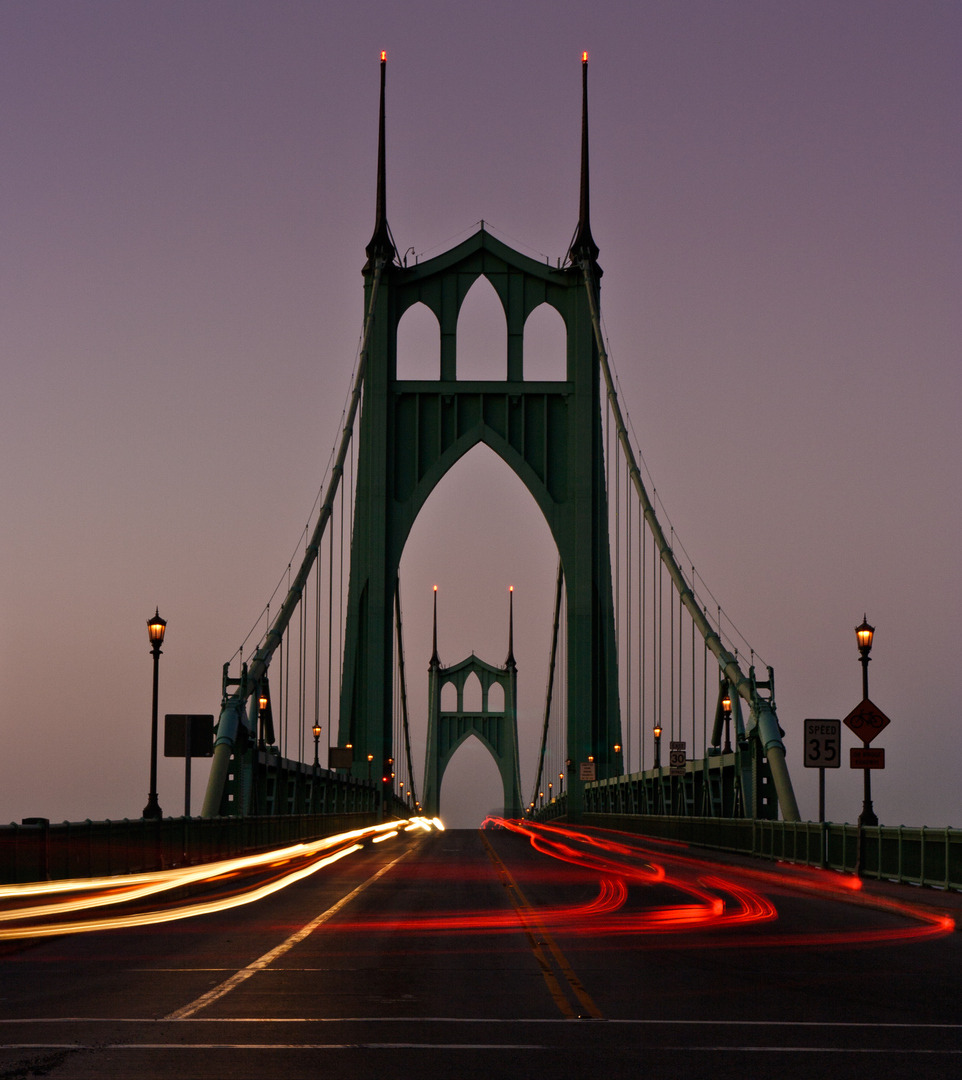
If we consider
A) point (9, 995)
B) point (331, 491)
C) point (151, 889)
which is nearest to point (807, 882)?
point (151, 889)

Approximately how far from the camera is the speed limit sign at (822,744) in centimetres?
2811

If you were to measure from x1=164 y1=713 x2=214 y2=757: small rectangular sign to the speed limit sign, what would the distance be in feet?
35.3

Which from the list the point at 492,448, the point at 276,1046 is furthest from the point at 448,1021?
the point at 492,448

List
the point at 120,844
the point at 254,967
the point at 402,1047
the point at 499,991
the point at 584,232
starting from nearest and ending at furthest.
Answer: the point at 402,1047
the point at 499,991
the point at 254,967
the point at 120,844
the point at 584,232

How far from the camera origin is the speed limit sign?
28.1 meters

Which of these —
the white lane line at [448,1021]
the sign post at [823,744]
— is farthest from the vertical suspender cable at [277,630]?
the white lane line at [448,1021]

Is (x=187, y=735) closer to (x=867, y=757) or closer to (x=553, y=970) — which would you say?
(x=867, y=757)

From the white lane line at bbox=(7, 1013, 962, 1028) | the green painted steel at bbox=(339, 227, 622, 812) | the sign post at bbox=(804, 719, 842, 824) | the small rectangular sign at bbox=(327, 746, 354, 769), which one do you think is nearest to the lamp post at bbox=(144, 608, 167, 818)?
the sign post at bbox=(804, 719, 842, 824)

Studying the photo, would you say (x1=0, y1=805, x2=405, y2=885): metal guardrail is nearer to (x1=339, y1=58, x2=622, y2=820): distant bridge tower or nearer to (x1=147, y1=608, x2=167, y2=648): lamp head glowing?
(x1=147, y1=608, x2=167, y2=648): lamp head glowing

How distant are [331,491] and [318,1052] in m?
58.5

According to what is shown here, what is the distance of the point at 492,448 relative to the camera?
2975 inches

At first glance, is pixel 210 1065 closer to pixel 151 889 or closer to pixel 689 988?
pixel 689 988

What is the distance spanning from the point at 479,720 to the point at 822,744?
153658 millimetres

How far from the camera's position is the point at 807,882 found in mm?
26188
